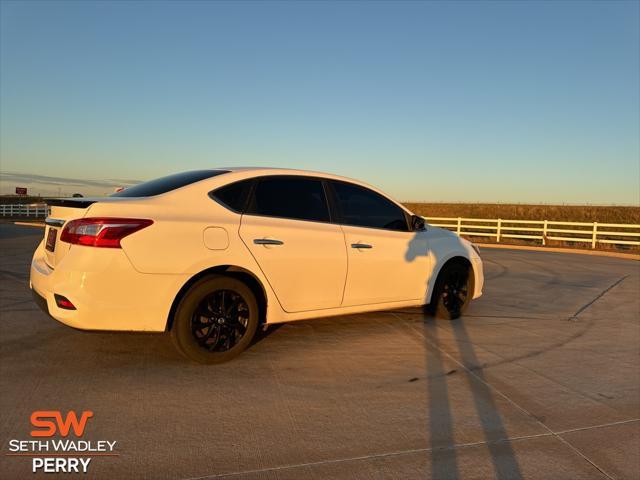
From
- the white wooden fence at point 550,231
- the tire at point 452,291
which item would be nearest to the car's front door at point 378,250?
the tire at point 452,291

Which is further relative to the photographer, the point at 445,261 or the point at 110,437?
the point at 445,261

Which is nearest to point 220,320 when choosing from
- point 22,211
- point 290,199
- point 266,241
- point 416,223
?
point 266,241

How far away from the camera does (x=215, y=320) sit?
4336 millimetres

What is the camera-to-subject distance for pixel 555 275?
37.0ft

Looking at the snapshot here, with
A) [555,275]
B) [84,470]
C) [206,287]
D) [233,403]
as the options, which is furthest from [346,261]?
[555,275]

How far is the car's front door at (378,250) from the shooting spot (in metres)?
5.16

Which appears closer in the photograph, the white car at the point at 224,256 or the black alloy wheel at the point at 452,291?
the white car at the point at 224,256

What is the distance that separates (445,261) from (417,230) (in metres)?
0.57

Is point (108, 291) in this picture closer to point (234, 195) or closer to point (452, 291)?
point (234, 195)

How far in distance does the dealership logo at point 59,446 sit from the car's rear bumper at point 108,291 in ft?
2.59

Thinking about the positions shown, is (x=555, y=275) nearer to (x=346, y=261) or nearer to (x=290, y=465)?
(x=346, y=261)

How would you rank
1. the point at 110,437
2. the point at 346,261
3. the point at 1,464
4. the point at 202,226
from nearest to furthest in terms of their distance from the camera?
the point at 1,464 → the point at 110,437 → the point at 202,226 → the point at 346,261

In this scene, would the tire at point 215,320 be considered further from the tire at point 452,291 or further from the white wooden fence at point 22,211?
the white wooden fence at point 22,211

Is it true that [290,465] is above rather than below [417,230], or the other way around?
below
